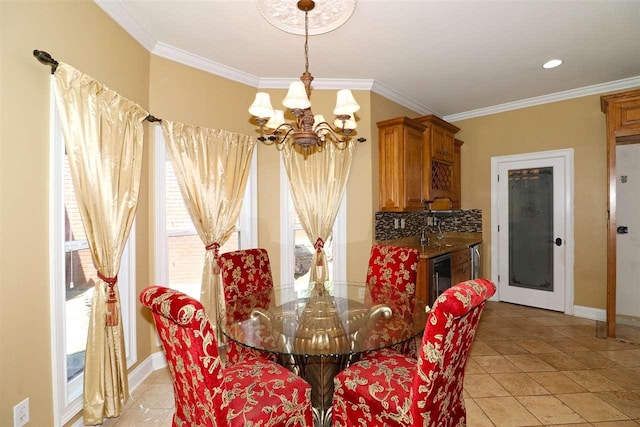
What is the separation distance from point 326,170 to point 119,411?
261cm

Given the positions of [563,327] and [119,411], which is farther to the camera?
[563,327]

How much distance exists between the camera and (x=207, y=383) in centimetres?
129

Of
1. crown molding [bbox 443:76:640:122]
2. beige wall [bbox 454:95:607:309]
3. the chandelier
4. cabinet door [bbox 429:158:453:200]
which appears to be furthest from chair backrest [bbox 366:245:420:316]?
crown molding [bbox 443:76:640:122]

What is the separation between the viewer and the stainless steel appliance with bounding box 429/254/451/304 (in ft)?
10.9

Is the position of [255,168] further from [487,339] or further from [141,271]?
[487,339]

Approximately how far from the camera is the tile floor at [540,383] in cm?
208

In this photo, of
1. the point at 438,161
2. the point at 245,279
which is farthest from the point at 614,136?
the point at 245,279

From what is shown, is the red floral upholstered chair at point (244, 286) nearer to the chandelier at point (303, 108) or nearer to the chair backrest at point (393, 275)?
the chair backrest at point (393, 275)

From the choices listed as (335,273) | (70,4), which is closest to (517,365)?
(335,273)

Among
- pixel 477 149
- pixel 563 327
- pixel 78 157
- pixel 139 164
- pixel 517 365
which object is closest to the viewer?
pixel 78 157

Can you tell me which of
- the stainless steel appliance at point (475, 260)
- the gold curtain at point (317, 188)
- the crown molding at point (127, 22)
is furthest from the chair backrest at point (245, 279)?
the stainless steel appliance at point (475, 260)

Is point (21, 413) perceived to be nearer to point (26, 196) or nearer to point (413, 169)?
point (26, 196)

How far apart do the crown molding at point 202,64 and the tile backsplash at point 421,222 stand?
205 cm

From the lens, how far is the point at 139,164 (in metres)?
2.32
